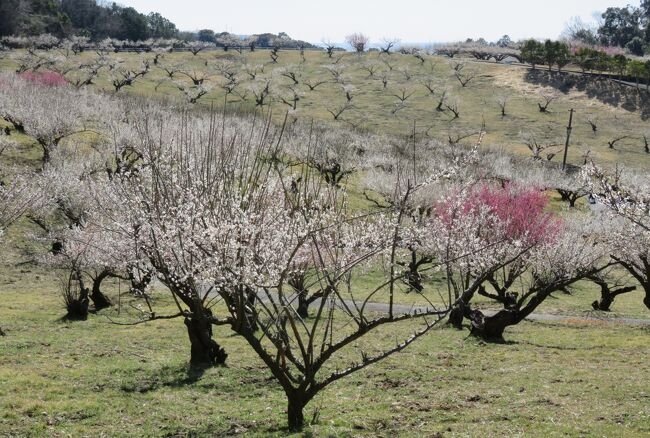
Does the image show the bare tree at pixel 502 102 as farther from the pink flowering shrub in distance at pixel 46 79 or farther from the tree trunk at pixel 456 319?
the tree trunk at pixel 456 319

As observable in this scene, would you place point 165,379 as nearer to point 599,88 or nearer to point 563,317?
point 563,317

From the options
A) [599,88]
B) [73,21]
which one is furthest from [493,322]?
[73,21]

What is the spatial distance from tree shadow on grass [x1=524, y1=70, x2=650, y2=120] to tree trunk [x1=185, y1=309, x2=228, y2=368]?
124 m

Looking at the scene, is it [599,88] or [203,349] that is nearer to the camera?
[203,349]

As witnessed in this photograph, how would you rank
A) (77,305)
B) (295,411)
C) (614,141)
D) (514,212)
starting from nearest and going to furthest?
(295,411)
(77,305)
(514,212)
(614,141)

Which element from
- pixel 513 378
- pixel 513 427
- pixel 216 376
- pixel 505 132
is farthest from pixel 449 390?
pixel 505 132

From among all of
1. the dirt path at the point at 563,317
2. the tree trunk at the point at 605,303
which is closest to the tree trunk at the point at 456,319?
the dirt path at the point at 563,317

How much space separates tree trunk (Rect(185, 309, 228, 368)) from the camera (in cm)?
2217

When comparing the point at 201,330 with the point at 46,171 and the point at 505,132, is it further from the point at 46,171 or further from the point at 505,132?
the point at 505,132

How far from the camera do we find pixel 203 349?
22750mm

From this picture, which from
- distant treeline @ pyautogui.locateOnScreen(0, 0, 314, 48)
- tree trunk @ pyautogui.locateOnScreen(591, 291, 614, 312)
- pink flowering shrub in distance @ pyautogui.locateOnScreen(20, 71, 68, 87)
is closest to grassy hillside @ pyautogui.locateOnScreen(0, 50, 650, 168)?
pink flowering shrub in distance @ pyautogui.locateOnScreen(20, 71, 68, 87)

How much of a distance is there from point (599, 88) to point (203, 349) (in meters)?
136

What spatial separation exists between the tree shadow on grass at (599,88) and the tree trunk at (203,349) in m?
124

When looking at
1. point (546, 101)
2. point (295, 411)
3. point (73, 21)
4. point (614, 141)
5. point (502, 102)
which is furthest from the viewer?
point (73, 21)
